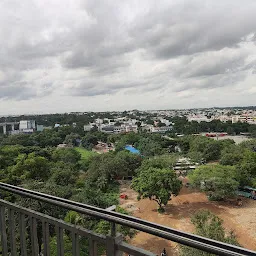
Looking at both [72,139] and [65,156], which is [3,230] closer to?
[65,156]

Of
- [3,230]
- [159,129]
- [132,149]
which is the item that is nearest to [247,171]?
[3,230]


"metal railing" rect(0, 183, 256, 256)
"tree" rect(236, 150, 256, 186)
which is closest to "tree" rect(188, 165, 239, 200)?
"tree" rect(236, 150, 256, 186)

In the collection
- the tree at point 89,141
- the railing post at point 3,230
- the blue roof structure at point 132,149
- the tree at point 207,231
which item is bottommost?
the blue roof structure at point 132,149

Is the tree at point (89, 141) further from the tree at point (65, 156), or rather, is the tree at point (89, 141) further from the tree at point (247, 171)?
the tree at point (247, 171)

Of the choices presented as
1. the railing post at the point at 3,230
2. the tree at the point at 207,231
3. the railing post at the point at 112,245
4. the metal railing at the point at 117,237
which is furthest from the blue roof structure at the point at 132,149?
the railing post at the point at 112,245

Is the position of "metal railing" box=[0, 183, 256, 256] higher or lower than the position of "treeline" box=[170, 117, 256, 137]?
higher

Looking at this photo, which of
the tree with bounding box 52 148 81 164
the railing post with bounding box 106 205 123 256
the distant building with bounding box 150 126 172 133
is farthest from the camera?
the distant building with bounding box 150 126 172 133

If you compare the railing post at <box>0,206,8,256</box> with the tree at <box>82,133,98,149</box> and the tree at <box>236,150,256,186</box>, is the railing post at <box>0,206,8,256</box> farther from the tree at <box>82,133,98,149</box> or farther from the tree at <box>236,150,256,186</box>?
the tree at <box>82,133,98,149</box>
